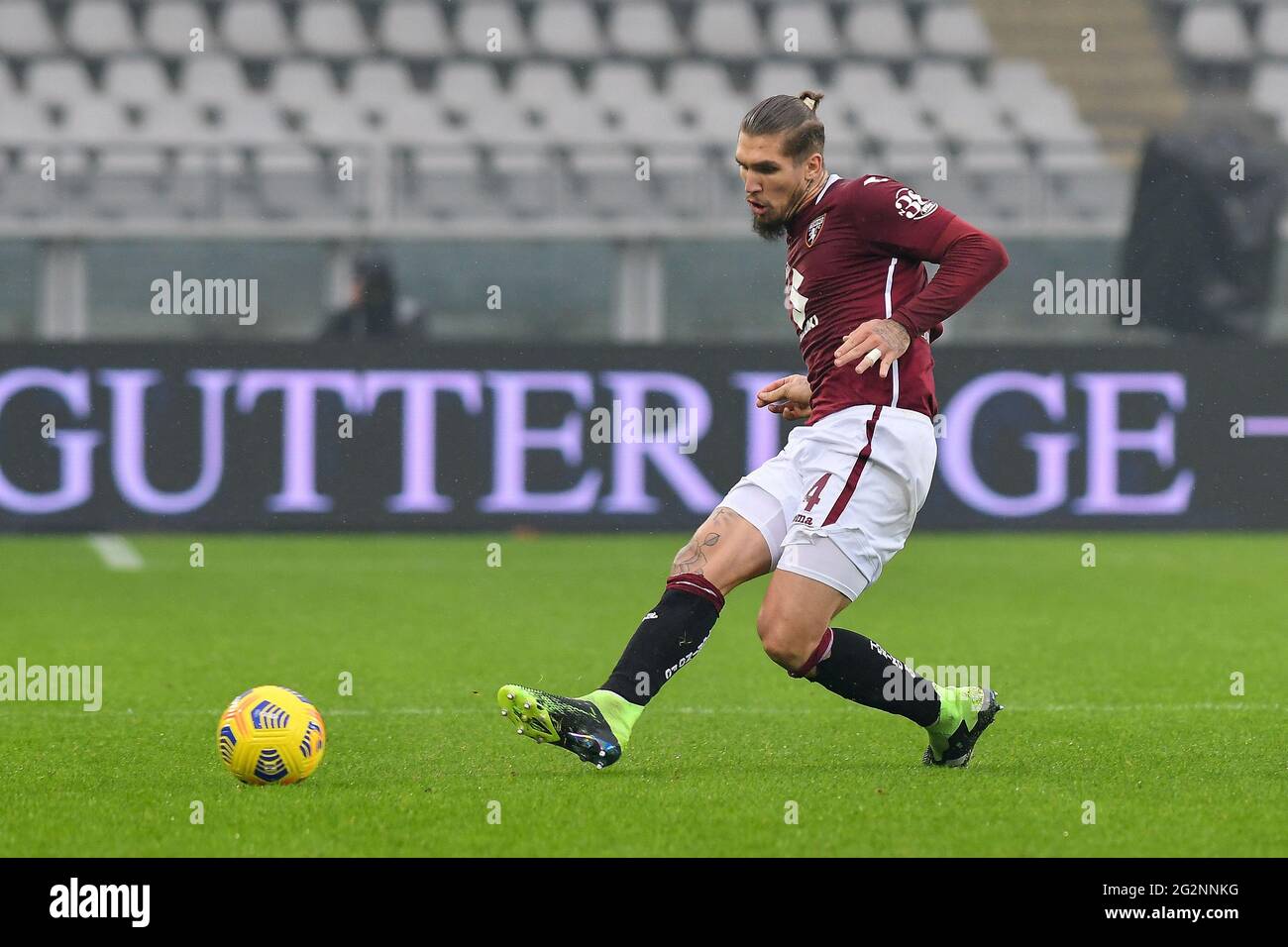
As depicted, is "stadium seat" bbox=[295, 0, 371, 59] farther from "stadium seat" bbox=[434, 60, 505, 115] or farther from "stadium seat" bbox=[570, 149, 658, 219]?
"stadium seat" bbox=[570, 149, 658, 219]

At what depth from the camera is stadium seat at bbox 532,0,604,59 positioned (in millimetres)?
19109

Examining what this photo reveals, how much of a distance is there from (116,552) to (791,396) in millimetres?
7941

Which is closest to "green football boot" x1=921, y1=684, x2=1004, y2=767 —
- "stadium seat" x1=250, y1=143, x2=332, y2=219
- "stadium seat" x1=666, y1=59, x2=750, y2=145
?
"stadium seat" x1=250, y1=143, x2=332, y2=219

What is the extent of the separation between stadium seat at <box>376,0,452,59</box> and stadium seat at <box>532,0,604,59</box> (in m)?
0.93

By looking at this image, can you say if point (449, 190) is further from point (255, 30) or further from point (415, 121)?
point (255, 30)

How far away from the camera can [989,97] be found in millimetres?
19547

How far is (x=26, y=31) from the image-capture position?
60.9 ft

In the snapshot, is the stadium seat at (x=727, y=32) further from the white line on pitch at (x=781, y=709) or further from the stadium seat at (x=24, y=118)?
the white line on pitch at (x=781, y=709)

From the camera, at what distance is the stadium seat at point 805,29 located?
63.7 ft

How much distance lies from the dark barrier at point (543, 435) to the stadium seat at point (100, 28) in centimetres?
683

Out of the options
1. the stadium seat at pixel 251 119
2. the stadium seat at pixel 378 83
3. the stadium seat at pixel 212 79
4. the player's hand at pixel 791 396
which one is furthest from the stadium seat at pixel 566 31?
the player's hand at pixel 791 396

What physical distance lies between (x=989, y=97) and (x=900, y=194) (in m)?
14.9

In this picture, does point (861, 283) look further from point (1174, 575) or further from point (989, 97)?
point (989, 97)

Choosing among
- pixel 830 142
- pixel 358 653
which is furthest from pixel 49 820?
pixel 830 142
